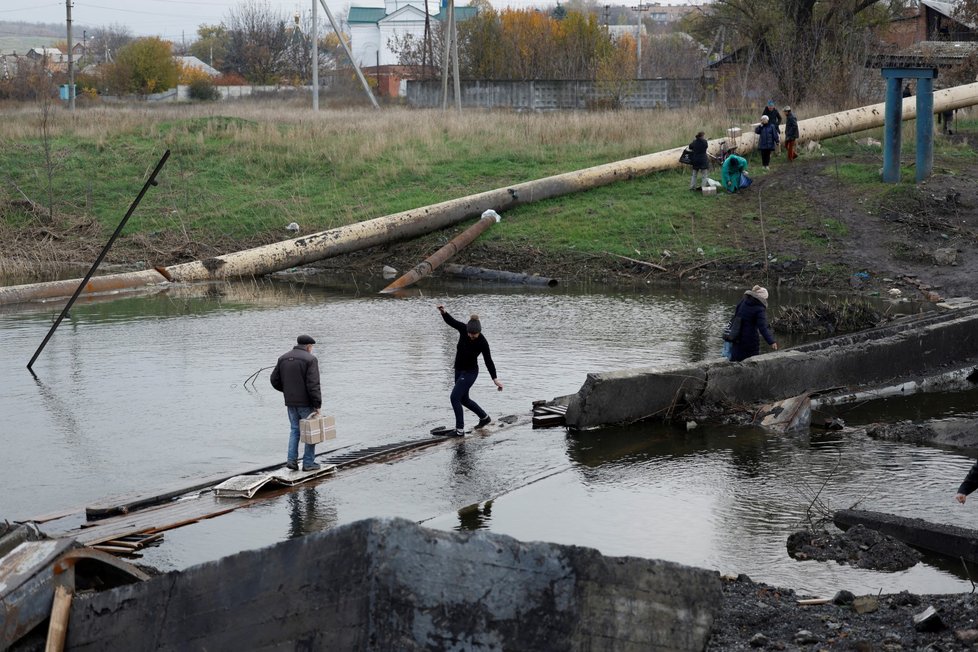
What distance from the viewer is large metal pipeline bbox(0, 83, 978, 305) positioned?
83.4 feet

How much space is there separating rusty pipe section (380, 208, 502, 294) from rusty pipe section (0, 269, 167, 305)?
5106mm

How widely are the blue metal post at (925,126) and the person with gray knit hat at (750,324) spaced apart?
13.1 m

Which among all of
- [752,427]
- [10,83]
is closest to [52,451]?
[752,427]

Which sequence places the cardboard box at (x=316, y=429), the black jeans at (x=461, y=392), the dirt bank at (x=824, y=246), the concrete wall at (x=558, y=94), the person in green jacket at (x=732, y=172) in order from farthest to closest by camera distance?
the concrete wall at (x=558, y=94)
the person in green jacket at (x=732, y=172)
the dirt bank at (x=824, y=246)
the black jeans at (x=461, y=392)
the cardboard box at (x=316, y=429)

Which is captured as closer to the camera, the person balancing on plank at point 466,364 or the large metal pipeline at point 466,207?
the person balancing on plank at point 466,364

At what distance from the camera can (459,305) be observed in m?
21.5

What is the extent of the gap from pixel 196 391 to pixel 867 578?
9351 millimetres

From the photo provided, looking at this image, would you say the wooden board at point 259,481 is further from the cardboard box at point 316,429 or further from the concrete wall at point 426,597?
the concrete wall at point 426,597

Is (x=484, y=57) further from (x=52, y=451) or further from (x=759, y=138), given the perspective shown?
(x=52, y=451)

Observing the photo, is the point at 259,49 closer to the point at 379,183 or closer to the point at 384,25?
the point at 384,25

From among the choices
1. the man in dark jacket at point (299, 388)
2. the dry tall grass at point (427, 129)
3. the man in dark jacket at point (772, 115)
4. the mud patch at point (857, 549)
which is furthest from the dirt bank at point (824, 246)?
the man in dark jacket at point (299, 388)

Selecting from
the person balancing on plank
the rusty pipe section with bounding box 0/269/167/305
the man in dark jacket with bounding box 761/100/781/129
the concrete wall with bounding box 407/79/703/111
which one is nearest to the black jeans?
the person balancing on plank

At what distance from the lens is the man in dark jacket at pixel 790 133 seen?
2802 centimetres

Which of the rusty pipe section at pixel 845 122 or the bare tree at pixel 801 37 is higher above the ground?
the bare tree at pixel 801 37
